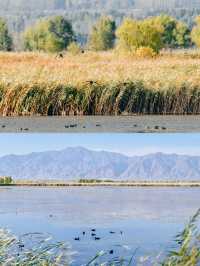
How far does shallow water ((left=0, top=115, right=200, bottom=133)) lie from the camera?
13.4m

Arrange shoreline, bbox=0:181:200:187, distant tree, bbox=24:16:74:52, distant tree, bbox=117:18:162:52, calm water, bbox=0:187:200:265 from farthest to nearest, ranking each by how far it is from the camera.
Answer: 1. distant tree, bbox=24:16:74:52
2. distant tree, bbox=117:18:162:52
3. shoreline, bbox=0:181:200:187
4. calm water, bbox=0:187:200:265

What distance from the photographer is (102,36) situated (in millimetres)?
79438

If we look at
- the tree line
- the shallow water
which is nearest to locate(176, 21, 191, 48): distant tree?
the tree line

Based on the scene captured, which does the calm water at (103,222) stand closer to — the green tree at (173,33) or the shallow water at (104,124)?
the shallow water at (104,124)

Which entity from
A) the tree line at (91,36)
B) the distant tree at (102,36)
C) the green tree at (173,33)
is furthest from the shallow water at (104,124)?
the green tree at (173,33)

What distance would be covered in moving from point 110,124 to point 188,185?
473 inches

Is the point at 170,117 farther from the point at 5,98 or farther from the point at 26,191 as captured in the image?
the point at 26,191

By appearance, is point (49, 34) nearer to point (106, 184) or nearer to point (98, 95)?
point (106, 184)

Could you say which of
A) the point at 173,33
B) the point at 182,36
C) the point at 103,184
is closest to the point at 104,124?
the point at 103,184

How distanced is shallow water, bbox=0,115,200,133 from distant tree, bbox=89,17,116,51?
56.5m

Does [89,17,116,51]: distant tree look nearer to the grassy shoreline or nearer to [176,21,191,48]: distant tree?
[176,21,191,48]: distant tree

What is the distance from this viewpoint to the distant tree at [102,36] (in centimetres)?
7456

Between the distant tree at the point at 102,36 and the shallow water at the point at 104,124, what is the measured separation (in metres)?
56.5

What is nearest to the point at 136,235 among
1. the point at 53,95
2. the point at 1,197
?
the point at 53,95
